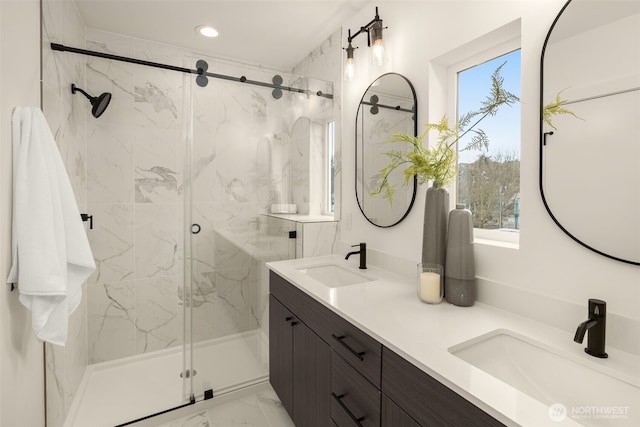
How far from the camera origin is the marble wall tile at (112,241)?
90.0 inches

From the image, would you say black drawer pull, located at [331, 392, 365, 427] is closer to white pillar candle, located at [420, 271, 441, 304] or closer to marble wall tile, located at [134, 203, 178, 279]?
white pillar candle, located at [420, 271, 441, 304]

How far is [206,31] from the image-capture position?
7.36 ft

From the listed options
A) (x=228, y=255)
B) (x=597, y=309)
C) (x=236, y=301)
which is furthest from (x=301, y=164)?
(x=597, y=309)

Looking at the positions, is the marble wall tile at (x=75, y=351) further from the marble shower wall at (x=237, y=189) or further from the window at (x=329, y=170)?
the window at (x=329, y=170)

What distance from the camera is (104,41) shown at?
229 centimetres

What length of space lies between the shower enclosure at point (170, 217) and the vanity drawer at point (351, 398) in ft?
3.08

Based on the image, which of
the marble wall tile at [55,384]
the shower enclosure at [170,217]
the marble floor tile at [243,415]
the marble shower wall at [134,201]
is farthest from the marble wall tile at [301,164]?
the marble wall tile at [55,384]

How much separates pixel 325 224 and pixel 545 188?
1.32 metres

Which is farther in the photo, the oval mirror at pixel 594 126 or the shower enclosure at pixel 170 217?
the shower enclosure at pixel 170 217

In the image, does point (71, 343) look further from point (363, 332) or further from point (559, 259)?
point (559, 259)

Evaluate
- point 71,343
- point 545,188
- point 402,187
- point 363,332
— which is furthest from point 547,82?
point 71,343

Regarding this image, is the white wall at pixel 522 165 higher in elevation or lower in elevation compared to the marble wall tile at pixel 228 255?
higher

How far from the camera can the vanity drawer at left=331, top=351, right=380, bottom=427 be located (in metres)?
1.01

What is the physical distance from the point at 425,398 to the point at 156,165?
7.97 feet
